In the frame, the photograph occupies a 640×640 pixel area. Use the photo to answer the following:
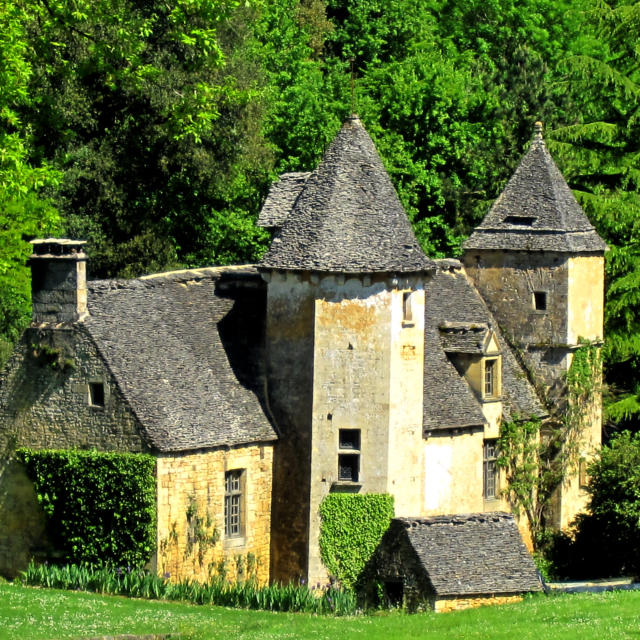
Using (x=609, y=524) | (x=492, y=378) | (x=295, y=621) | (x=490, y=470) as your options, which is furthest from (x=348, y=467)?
(x=609, y=524)

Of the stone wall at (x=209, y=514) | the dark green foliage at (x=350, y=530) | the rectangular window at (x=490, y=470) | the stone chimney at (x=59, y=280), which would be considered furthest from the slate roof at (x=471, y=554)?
the stone chimney at (x=59, y=280)

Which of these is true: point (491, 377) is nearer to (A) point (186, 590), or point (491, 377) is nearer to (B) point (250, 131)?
(A) point (186, 590)

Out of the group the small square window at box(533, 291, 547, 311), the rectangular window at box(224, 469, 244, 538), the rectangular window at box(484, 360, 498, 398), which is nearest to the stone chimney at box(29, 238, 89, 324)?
the rectangular window at box(224, 469, 244, 538)

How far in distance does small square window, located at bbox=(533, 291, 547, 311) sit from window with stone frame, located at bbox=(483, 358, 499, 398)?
3.45m

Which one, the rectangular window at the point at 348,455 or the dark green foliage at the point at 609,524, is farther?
the dark green foliage at the point at 609,524

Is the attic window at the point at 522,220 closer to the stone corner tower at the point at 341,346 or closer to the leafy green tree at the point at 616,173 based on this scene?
the leafy green tree at the point at 616,173

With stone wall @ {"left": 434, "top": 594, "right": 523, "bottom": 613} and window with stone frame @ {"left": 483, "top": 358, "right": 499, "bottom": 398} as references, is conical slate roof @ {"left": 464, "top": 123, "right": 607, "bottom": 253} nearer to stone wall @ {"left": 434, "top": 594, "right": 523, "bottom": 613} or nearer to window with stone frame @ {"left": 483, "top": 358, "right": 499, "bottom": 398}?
window with stone frame @ {"left": 483, "top": 358, "right": 499, "bottom": 398}

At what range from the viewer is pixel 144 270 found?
57.1m

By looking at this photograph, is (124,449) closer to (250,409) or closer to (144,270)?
(250,409)

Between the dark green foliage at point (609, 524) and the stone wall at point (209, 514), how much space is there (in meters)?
9.76

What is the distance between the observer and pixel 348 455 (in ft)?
131

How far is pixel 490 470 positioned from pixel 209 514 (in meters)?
9.61

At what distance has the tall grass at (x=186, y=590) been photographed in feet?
119

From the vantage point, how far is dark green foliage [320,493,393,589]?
39.4 meters
